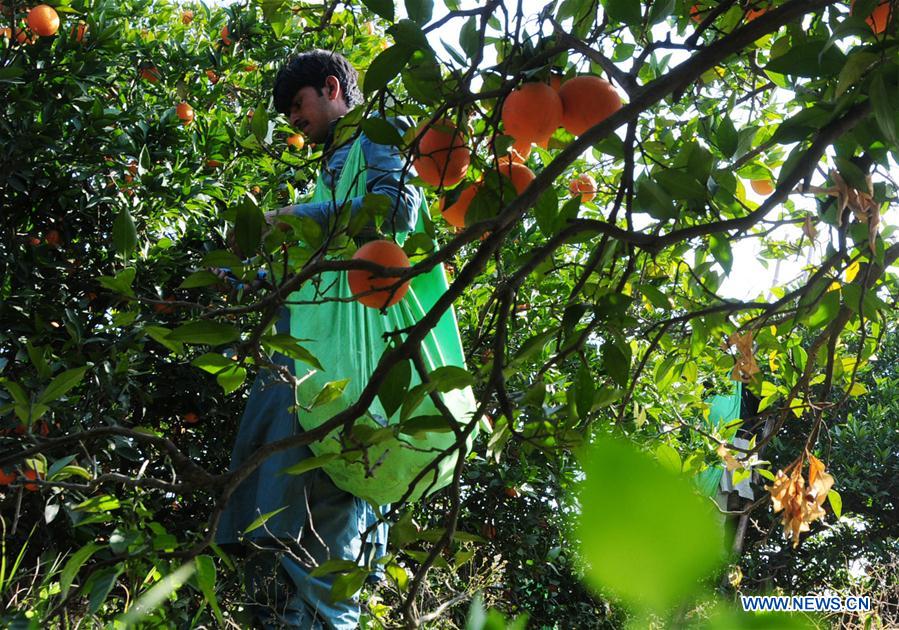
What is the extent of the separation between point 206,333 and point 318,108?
3.02 feet

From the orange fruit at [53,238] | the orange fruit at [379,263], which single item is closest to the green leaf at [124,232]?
the orange fruit at [379,263]

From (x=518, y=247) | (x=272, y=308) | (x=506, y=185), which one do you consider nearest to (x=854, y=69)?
(x=506, y=185)

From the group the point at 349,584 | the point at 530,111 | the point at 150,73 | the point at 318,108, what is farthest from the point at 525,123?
the point at 150,73

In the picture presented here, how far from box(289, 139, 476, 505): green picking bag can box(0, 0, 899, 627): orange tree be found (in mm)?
84

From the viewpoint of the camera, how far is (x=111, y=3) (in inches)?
95.0

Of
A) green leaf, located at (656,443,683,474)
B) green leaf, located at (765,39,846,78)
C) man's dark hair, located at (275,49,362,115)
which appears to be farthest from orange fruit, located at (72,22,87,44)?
green leaf, located at (656,443,683,474)

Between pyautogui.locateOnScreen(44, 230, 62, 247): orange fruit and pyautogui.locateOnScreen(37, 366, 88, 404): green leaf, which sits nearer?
pyautogui.locateOnScreen(37, 366, 88, 404): green leaf

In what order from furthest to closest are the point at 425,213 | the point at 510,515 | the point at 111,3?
the point at 510,515
the point at 111,3
the point at 425,213

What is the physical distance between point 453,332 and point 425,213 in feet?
1.12

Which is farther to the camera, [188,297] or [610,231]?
[188,297]

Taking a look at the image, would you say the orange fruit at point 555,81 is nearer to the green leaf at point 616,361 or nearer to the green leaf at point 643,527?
the green leaf at point 616,361

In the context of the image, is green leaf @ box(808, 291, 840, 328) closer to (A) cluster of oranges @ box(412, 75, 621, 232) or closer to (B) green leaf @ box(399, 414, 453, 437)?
(A) cluster of oranges @ box(412, 75, 621, 232)

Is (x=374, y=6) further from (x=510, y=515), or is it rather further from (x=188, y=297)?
(x=510, y=515)

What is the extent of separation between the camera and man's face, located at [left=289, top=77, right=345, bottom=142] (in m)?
1.65
